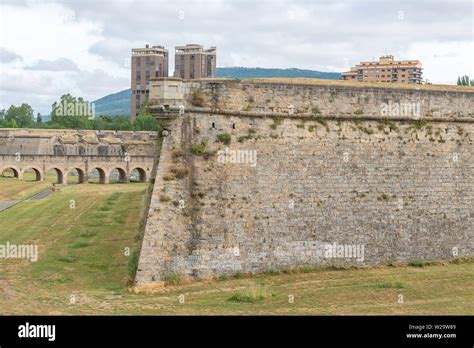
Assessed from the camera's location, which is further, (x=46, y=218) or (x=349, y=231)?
(x=46, y=218)

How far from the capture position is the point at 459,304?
19266 millimetres

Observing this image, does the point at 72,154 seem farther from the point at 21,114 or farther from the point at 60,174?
the point at 21,114

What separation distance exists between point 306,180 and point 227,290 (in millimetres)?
5278

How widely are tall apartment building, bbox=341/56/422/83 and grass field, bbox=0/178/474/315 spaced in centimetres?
9952

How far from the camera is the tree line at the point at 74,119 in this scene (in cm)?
11762

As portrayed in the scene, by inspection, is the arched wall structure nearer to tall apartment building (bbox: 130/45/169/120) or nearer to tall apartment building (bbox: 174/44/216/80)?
tall apartment building (bbox: 174/44/216/80)

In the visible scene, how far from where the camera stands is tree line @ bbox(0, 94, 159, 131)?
117625 millimetres

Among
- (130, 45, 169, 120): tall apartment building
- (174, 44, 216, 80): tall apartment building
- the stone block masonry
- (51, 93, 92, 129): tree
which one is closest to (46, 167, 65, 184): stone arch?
(51, 93, 92, 129): tree

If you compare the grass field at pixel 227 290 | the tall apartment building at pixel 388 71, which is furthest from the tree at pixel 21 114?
the grass field at pixel 227 290

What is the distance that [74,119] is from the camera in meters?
131

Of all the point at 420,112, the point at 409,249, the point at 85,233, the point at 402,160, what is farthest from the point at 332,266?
the point at 85,233
